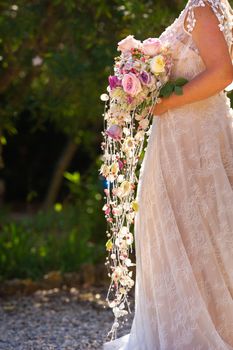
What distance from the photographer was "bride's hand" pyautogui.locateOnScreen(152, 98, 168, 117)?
142 inches

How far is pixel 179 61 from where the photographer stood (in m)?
3.61

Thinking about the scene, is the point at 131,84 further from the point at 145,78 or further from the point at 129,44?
the point at 129,44

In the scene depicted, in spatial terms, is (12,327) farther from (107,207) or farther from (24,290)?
(107,207)

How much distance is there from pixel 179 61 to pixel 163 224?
0.70m

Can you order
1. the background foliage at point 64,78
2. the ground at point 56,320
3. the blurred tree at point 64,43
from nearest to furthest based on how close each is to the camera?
the ground at point 56,320 < the blurred tree at point 64,43 < the background foliage at point 64,78

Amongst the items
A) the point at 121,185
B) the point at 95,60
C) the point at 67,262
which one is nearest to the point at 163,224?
the point at 121,185

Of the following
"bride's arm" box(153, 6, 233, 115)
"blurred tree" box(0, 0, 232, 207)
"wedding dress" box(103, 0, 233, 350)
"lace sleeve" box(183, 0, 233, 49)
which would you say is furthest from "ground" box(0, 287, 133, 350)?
"lace sleeve" box(183, 0, 233, 49)

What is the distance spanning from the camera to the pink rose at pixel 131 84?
3502mm

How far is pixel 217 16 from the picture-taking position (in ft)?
11.4

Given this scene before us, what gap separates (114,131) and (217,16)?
0.64 meters

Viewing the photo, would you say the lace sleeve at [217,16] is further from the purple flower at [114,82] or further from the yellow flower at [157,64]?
the purple flower at [114,82]

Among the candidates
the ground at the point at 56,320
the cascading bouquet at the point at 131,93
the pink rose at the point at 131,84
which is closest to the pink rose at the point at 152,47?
the cascading bouquet at the point at 131,93

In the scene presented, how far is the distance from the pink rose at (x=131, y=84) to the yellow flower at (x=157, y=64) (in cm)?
8

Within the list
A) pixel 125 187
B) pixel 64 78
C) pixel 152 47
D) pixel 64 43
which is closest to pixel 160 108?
pixel 152 47
